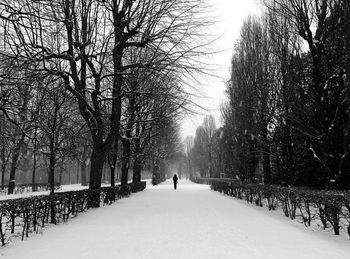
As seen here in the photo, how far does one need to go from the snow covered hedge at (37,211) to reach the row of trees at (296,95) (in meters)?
10.2

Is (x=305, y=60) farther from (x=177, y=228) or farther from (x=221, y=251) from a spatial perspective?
(x=221, y=251)

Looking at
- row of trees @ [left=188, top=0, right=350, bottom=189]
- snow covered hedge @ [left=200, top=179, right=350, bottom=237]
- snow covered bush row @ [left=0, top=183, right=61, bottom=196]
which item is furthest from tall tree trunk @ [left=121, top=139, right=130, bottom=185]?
snow covered bush row @ [left=0, top=183, right=61, bottom=196]

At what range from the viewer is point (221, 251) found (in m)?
6.77

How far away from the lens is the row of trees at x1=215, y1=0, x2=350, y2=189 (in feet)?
52.0

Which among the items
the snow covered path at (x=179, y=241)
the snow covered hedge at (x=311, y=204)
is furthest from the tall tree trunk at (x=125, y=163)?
the snow covered path at (x=179, y=241)

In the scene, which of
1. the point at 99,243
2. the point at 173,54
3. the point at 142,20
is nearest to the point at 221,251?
the point at 99,243

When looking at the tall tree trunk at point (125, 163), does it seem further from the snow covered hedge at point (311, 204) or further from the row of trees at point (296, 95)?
the snow covered hedge at point (311, 204)

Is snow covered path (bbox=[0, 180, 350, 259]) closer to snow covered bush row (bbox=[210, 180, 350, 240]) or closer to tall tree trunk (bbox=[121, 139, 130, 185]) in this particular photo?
snow covered bush row (bbox=[210, 180, 350, 240])

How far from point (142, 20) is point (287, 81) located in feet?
31.1

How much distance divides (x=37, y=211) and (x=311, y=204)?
7629 mm

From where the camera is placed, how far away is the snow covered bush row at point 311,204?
28.0 feet

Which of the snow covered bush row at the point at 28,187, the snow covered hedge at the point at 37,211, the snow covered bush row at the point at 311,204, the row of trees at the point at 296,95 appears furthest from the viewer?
the snow covered bush row at the point at 28,187

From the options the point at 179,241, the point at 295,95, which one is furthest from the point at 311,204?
the point at 295,95

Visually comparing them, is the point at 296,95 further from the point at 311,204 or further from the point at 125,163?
the point at 125,163
